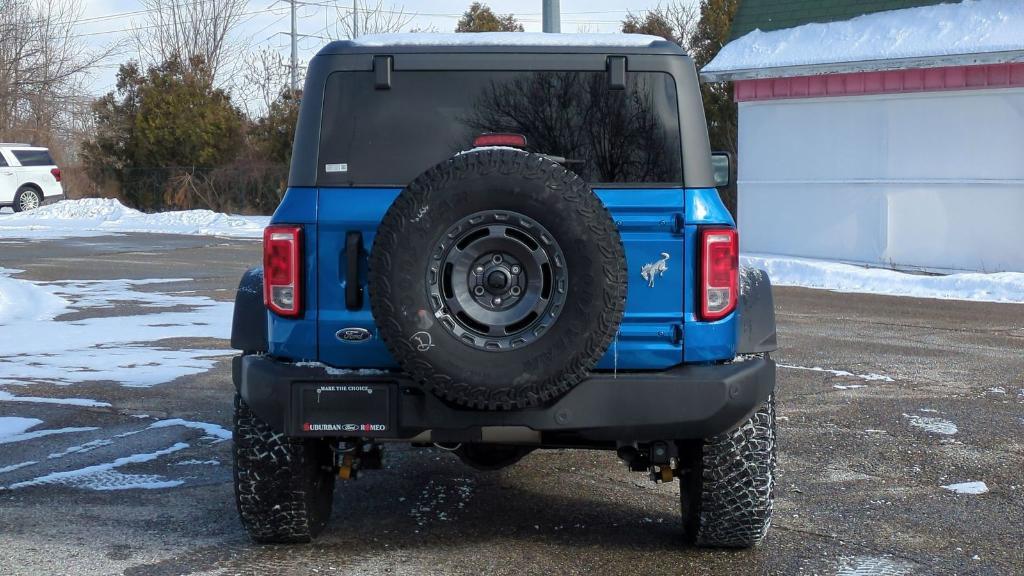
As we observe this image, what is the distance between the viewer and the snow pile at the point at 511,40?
4703 millimetres

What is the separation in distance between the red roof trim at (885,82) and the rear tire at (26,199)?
2149 centimetres

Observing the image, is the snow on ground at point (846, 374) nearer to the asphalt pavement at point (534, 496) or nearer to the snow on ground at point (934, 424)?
the asphalt pavement at point (534, 496)

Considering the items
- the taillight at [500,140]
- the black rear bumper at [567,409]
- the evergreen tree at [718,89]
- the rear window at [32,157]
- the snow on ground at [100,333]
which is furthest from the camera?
the rear window at [32,157]

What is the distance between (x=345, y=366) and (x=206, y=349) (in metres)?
6.30

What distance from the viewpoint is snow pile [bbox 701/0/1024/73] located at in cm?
1786

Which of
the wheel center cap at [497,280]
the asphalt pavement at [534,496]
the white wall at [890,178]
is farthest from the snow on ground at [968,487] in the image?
the white wall at [890,178]

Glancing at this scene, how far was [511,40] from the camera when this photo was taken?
476 centimetres

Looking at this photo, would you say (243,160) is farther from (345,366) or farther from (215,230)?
(345,366)

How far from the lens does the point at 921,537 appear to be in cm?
512

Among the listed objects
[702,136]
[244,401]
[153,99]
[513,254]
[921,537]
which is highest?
[153,99]

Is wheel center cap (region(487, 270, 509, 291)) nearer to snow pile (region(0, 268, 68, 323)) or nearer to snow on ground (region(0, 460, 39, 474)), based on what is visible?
snow on ground (region(0, 460, 39, 474))

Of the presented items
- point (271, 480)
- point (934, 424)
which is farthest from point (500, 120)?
point (934, 424)

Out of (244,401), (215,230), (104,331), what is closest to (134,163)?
(215,230)

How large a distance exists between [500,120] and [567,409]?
1.11 m
